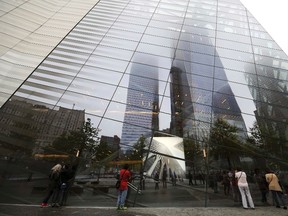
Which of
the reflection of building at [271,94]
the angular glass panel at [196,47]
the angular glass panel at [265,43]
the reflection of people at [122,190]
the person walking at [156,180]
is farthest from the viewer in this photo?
the angular glass panel at [265,43]

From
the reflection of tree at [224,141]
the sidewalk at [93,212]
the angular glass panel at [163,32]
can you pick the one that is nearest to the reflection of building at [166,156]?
the reflection of tree at [224,141]

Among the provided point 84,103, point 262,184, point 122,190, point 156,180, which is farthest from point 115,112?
point 262,184

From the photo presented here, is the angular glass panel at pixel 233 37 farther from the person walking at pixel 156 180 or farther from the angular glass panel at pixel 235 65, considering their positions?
the person walking at pixel 156 180

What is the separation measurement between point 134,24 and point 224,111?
8.90 metres

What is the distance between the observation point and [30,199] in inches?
288

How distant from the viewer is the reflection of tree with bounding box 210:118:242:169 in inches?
368

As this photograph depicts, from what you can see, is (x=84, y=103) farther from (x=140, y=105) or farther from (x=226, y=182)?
(x=226, y=182)

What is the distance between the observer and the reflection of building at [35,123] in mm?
8555

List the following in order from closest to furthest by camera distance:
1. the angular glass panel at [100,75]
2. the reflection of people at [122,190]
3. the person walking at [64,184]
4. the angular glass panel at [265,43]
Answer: the reflection of people at [122,190]
the person walking at [64,184]
the angular glass panel at [100,75]
the angular glass panel at [265,43]

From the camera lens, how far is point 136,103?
1051 cm

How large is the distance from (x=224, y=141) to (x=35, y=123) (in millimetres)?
8010

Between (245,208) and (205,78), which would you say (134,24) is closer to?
(205,78)

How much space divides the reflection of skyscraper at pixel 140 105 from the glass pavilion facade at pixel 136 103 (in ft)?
0.16

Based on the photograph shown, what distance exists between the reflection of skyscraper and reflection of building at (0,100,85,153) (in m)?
2.02
